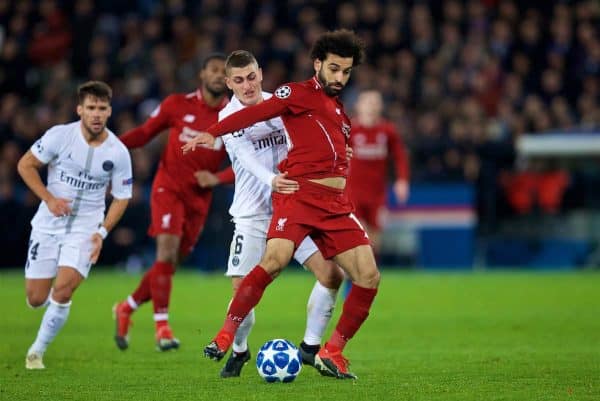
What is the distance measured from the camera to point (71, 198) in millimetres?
9500

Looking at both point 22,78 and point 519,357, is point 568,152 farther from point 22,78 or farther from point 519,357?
point 519,357

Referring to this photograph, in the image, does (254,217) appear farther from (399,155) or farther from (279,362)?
(399,155)

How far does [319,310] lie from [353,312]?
391 mm

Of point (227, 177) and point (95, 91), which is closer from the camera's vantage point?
point (95, 91)

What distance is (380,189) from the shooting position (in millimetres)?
15562

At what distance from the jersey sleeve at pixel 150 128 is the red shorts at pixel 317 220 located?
2577 millimetres

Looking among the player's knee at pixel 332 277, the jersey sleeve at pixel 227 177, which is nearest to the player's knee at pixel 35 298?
the jersey sleeve at pixel 227 177

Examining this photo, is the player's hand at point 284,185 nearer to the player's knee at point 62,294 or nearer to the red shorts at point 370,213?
the player's knee at point 62,294

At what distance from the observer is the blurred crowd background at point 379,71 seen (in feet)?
67.6

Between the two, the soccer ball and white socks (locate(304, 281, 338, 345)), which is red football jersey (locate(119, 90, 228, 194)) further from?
the soccer ball

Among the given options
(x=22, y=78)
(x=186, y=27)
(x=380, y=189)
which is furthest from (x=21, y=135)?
(x=380, y=189)

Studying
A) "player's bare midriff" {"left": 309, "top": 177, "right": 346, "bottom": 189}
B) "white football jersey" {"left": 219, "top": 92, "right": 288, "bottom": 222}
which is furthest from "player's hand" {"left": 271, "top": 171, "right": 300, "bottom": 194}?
"white football jersey" {"left": 219, "top": 92, "right": 288, "bottom": 222}

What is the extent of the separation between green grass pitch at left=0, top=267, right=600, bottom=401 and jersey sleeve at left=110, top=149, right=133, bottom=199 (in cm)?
137

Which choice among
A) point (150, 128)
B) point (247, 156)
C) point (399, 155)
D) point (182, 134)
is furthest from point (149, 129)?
point (399, 155)
